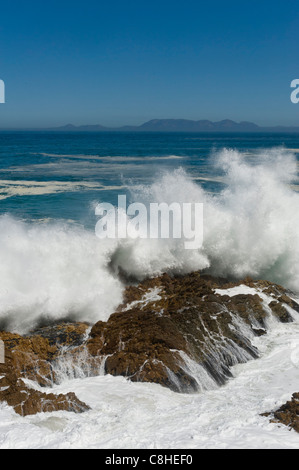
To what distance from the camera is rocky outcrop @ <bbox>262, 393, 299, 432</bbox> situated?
671 cm

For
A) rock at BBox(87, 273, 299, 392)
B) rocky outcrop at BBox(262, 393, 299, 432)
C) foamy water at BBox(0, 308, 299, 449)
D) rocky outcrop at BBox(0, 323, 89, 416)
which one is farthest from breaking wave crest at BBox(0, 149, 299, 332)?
rocky outcrop at BBox(262, 393, 299, 432)

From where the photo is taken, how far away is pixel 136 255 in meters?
14.1

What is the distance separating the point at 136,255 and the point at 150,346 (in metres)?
5.46

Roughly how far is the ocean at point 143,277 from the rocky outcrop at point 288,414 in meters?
0.16

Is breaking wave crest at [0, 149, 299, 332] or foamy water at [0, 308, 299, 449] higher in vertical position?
breaking wave crest at [0, 149, 299, 332]

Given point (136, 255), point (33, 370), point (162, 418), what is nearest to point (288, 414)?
point (162, 418)

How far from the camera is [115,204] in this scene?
79.1ft

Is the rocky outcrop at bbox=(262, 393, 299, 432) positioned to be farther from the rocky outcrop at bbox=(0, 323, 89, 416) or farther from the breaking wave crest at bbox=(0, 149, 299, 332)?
the breaking wave crest at bbox=(0, 149, 299, 332)

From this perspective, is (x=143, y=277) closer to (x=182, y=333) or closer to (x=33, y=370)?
(x=182, y=333)

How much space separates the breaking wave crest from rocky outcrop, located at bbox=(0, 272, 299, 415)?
0.97 metres

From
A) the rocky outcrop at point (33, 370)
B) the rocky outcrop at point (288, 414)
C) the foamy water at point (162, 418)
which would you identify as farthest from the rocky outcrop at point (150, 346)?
the rocky outcrop at point (288, 414)

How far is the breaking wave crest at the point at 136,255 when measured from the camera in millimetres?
11312

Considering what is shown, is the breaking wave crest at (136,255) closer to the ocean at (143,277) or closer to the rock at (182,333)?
the ocean at (143,277)
